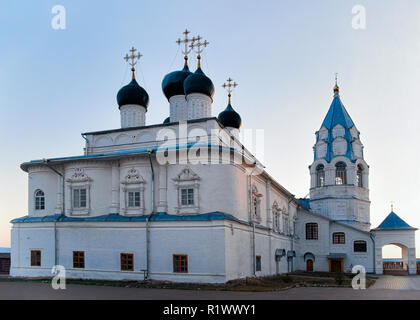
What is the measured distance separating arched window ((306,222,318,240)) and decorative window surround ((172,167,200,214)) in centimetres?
1858

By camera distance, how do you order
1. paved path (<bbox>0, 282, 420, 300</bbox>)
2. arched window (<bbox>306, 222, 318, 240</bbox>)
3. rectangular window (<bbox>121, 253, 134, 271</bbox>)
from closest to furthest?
1. paved path (<bbox>0, 282, 420, 300</bbox>)
2. rectangular window (<bbox>121, 253, 134, 271</bbox>)
3. arched window (<bbox>306, 222, 318, 240</bbox>)

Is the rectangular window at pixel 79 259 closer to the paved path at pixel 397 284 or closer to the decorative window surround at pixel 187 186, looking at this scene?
the decorative window surround at pixel 187 186

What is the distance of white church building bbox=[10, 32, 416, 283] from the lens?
58.6ft

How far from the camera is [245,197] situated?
2019cm

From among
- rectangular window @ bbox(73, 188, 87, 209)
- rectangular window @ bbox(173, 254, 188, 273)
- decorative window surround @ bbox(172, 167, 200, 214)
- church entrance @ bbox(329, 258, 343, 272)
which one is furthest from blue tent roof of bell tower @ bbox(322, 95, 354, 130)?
rectangular window @ bbox(73, 188, 87, 209)

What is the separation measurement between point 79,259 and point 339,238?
22.0 m

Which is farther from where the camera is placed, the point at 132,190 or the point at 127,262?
the point at 132,190

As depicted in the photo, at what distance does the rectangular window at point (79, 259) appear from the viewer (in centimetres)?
→ 1938

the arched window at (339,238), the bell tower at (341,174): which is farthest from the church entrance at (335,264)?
the bell tower at (341,174)

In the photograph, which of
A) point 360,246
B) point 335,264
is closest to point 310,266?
point 335,264

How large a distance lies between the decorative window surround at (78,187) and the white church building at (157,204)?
5cm

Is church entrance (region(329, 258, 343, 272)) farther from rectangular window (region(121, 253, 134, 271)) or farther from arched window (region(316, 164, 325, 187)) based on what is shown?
rectangular window (region(121, 253, 134, 271))

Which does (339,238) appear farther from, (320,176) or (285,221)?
(285,221)

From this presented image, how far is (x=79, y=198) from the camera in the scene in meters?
20.5
